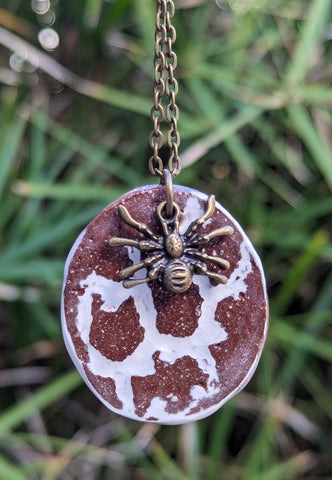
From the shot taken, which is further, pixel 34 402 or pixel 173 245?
pixel 34 402

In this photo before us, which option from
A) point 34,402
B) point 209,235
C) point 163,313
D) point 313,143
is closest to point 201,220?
point 209,235

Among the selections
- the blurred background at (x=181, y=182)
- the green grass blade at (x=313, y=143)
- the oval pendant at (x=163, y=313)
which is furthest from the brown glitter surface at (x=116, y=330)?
the green grass blade at (x=313, y=143)

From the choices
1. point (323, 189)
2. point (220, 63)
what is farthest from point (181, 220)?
point (220, 63)

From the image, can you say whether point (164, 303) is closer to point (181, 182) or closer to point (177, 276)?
point (177, 276)

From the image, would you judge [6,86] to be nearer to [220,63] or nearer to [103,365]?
[220,63]

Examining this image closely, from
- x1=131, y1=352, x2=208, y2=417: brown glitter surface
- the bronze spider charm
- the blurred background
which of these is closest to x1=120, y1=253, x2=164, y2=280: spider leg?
the bronze spider charm

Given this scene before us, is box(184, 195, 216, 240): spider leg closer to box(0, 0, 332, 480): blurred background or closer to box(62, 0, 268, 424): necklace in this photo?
box(62, 0, 268, 424): necklace

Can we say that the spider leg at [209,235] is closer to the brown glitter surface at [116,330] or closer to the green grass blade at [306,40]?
the brown glitter surface at [116,330]
